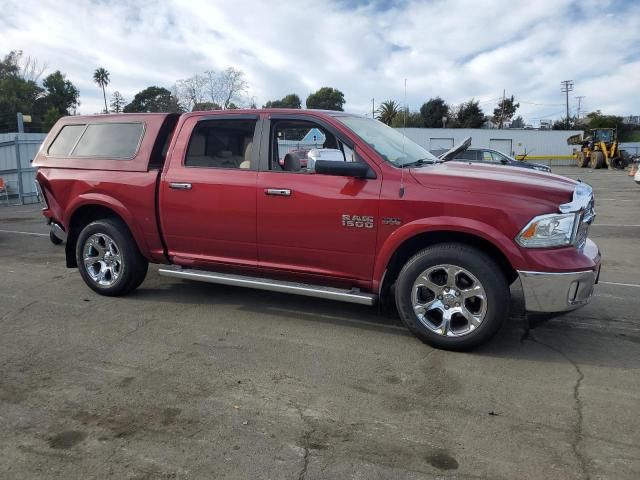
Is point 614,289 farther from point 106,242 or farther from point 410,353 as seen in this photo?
point 106,242

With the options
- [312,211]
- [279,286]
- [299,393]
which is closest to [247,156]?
[312,211]

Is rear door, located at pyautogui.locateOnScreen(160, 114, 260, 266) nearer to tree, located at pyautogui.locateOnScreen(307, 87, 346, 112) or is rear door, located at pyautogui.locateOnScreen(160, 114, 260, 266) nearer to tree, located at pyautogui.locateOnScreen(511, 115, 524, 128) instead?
tree, located at pyautogui.locateOnScreen(307, 87, 346, 112)

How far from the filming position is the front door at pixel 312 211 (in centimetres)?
456

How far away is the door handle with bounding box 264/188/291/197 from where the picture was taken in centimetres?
481

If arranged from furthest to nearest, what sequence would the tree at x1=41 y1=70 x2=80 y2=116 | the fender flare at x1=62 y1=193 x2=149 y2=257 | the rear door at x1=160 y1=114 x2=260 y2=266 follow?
the tree at x1=41 y1=70 x2=80 y2=116, the fender flare at x1=62 y1=193 x2=149 y2=257, the rear door at x1=160 y1=114 x2=260 y2=266

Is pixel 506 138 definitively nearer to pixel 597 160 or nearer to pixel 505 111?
pixel 597 160

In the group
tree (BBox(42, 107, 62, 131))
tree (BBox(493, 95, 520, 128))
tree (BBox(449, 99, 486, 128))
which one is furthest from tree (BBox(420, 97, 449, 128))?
tree (BBox(42, 107, 62, 131))

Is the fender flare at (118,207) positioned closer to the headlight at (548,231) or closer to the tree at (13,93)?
the headlight at (548,231)

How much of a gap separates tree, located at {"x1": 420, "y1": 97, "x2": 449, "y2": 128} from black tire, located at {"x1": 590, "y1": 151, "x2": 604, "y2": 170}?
2935cm

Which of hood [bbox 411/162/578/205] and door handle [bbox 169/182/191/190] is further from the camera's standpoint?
door handle [bbox 169/182/191/190]

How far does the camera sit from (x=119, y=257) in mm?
5840

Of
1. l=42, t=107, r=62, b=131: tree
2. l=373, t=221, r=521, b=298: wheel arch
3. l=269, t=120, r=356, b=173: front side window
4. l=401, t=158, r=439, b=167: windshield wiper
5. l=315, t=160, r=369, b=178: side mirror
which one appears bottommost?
l=373, t=221, r=521, b=298: wheel arch

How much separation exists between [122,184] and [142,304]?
128 centimetres

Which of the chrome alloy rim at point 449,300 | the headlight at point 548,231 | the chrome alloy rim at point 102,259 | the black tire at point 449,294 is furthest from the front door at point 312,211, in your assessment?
the chrome alloy rim at point 102,259
